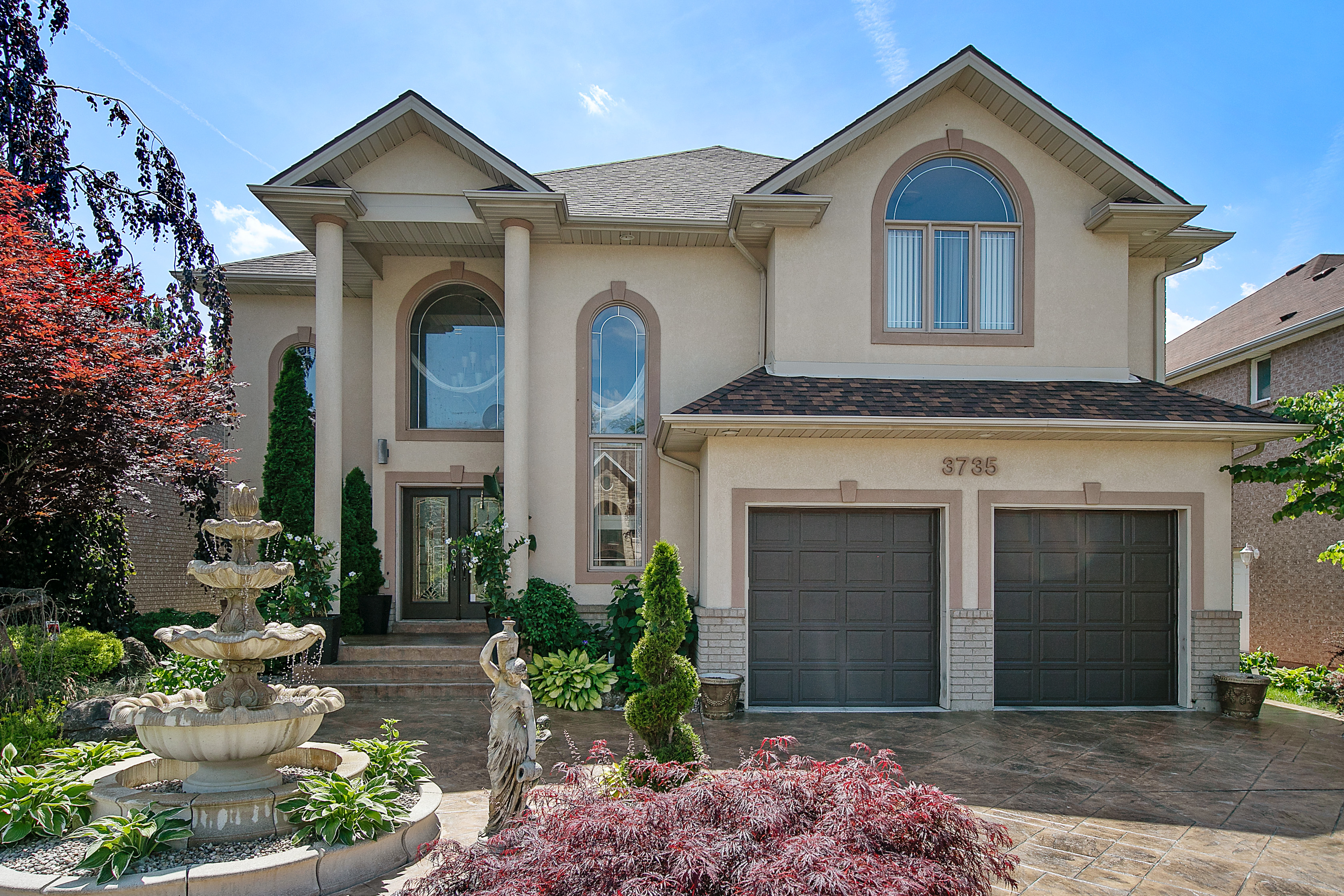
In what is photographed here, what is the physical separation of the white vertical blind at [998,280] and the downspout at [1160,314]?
2284 mm

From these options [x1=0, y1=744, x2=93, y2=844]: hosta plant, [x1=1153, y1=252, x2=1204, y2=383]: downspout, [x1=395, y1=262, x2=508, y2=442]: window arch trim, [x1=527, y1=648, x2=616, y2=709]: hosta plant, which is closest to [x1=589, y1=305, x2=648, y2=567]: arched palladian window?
[x1=395, y1=262, x2=508, y2=442]: window arch trim

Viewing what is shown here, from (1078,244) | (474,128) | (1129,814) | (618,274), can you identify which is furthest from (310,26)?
(1129,814)

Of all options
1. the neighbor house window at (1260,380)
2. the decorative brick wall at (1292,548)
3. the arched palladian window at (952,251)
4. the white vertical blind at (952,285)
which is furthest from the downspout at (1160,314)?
the neighbor house window at (1260,380)

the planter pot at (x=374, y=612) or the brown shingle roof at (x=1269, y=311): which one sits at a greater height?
the brown shingle roof at (x=1269, y=311)

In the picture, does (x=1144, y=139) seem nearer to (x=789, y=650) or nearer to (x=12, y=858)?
(x=789, y=650)

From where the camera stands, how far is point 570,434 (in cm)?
1063

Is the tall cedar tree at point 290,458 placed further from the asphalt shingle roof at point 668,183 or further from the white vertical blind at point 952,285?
the white vertical blind at point 952,285

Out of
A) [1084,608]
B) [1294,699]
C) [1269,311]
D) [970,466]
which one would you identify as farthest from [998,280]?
[1269,311]

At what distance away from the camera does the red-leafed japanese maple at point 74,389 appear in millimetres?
6902

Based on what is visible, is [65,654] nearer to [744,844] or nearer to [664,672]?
[664,672]

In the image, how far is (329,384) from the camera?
9789 millimetres

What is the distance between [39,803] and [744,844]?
4.33m

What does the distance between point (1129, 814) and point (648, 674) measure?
12.3 feet

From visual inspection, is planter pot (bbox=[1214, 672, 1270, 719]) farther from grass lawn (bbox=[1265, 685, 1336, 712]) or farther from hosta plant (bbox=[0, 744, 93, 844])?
hosta plant (bbox=[0, 744, 93, 844])
